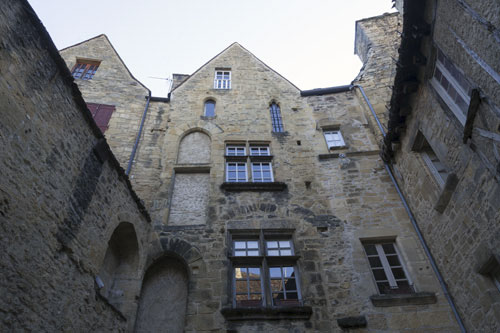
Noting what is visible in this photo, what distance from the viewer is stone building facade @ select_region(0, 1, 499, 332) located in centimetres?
392

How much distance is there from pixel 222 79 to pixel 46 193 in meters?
8.98

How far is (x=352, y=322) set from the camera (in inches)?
229

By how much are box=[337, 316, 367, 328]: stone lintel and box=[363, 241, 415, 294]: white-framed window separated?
82 cm

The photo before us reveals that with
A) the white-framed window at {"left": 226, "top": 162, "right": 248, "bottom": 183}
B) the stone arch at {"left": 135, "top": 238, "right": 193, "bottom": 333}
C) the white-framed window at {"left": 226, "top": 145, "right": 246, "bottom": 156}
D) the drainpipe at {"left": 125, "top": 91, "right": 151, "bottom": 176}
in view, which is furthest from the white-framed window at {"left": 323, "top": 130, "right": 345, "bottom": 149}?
A: the drainpipe at {"left": 125, "top": 91, "right": 151, "bottom": 176}

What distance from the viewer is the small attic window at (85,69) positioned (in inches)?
442

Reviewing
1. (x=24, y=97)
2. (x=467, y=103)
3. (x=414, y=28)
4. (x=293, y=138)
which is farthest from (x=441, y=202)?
(x=24, y=97)

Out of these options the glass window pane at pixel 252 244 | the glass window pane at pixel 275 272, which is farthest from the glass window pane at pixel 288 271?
the glass window pane at pixel 252 244

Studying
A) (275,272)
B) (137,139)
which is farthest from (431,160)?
(137,139)

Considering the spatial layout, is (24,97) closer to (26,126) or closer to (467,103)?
(26,126)

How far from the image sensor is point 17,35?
12.3 feet

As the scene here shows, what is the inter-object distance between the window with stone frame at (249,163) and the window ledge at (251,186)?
13.1 inches

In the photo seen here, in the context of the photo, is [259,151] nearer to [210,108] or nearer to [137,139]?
[210,108]

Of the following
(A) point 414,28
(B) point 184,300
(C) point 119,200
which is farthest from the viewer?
(B) point 184,300

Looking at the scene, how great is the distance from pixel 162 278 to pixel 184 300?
704mm
